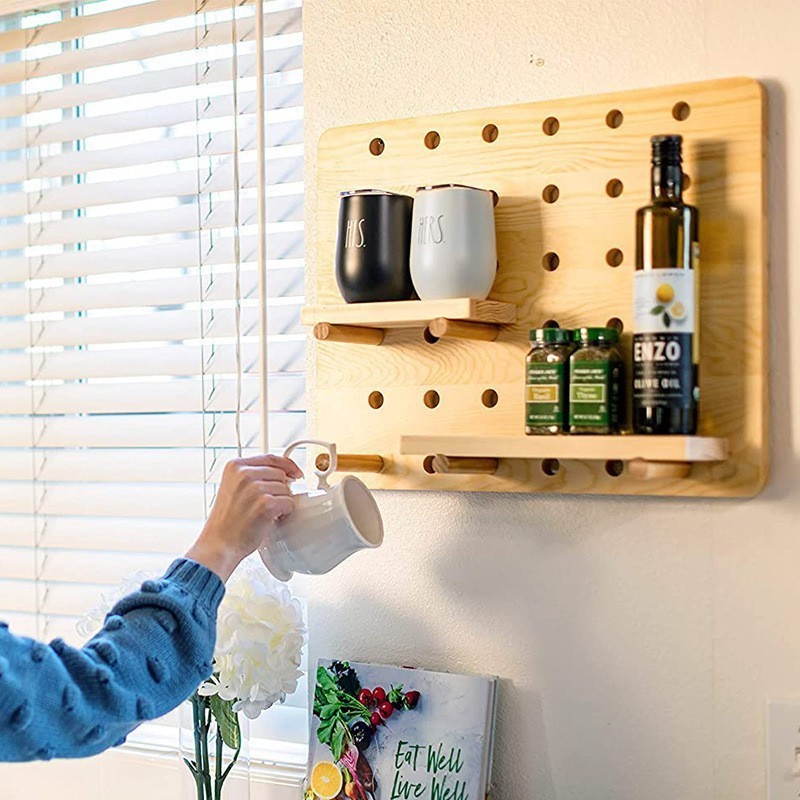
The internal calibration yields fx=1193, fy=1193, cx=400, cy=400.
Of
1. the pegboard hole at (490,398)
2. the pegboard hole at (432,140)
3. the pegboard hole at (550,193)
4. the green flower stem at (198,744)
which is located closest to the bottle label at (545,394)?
the pegboard hole at (490,398)

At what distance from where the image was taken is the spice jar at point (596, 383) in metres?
1.23

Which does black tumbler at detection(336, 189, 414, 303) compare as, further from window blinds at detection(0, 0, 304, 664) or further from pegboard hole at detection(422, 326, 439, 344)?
window blinds at detection(0, 0, 304, 664)

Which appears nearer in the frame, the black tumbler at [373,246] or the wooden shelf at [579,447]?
the wooden shelf at [579,447]

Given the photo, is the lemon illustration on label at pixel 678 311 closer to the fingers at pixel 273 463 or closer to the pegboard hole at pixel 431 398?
the pegboard hole at pixel 431 398

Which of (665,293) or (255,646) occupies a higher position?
(665,293)

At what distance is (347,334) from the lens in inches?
54.8

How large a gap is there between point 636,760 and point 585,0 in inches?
33.8

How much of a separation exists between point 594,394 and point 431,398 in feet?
0.85

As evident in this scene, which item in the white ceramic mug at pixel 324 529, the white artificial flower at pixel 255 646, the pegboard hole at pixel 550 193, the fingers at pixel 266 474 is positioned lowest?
the white artificial flower at pixel 255 646

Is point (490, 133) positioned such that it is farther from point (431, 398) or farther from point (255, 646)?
point (255, 646)

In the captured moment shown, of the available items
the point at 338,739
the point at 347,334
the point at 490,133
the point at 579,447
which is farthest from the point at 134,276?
the point at 579,447

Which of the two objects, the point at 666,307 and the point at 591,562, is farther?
the point at 591,562

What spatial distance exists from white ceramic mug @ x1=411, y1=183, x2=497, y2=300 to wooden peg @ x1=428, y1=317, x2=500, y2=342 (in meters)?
0.03

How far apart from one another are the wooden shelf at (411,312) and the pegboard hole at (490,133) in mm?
205
